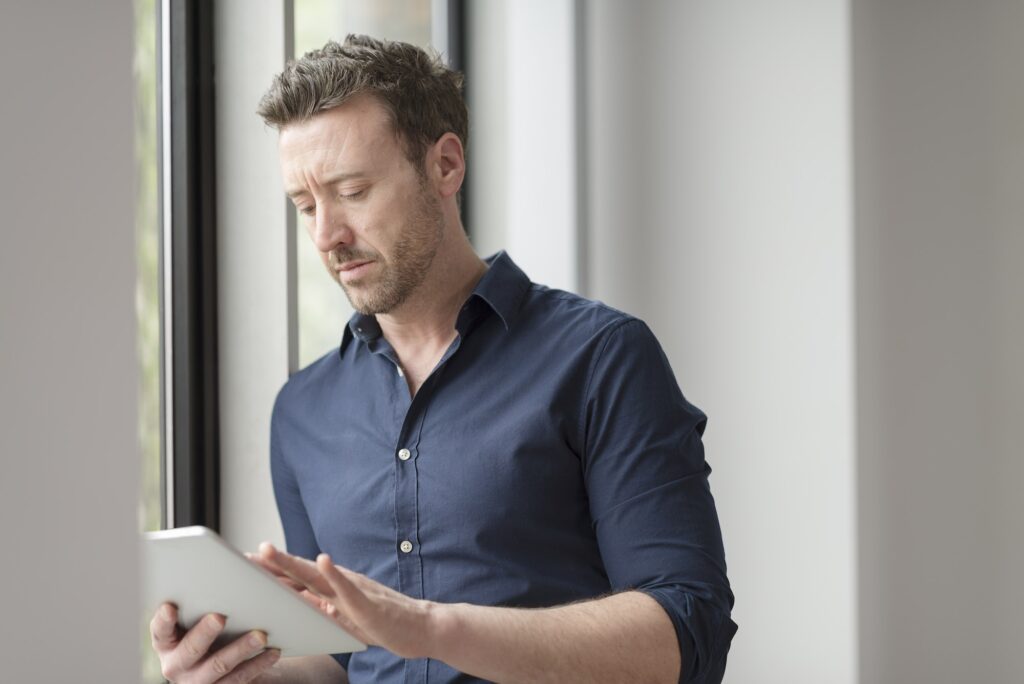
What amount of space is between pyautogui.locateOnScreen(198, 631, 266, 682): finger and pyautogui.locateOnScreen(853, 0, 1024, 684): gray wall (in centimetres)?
160

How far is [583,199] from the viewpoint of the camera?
2.62 meters

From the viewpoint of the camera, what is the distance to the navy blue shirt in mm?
1404

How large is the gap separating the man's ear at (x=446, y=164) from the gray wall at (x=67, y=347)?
3.15 feet

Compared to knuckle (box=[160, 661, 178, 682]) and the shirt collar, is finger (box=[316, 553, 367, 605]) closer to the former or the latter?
knuckle (box=[160, 661, 178, 682])

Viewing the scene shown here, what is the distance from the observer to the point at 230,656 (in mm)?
1180

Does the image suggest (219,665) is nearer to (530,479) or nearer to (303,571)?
(303,571)

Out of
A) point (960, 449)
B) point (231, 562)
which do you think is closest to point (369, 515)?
point (231, 562)

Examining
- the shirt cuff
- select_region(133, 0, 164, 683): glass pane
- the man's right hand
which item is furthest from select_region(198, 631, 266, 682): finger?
select_region(133, 0, 164, 683): glass pane

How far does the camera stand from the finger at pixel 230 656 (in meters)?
1.17

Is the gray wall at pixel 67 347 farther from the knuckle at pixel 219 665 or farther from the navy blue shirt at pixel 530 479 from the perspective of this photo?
the navy blue shirt at pixel 530 479

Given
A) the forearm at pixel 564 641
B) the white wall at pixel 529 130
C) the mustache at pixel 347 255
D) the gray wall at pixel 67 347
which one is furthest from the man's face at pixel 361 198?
the white wall at pixel 529 130

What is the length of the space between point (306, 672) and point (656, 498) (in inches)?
23.1

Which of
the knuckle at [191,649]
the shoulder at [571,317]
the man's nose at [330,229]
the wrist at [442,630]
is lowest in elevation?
the knuckle at [191,649]

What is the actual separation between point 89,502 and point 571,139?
2.03 m
